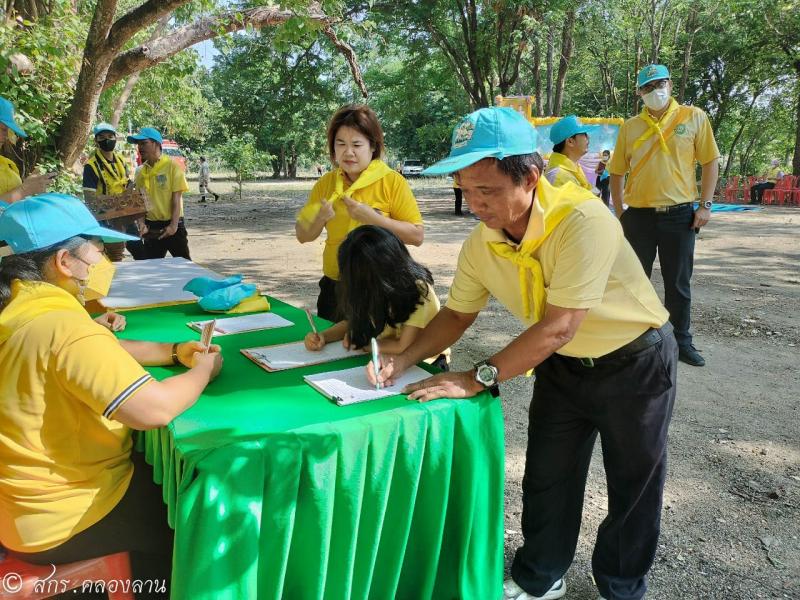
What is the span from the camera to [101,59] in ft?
17.1

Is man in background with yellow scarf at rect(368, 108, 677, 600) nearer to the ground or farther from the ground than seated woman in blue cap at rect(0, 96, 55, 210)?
nearer to the ground

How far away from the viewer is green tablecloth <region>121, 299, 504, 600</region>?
51.8 inches

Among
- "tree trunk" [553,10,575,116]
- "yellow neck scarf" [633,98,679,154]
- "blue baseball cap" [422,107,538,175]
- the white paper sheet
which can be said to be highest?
"tree trunk" [553,10,575,116]

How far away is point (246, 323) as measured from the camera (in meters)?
2.47

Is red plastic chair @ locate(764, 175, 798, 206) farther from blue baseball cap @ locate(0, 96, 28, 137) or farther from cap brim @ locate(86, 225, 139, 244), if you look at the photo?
cap brim @ locate(86, 225, 139, 244)

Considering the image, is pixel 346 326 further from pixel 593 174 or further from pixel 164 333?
pixel 593 174

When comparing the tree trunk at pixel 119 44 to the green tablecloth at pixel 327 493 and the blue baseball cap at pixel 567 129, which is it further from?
the green tablecloth at pixel 327 493

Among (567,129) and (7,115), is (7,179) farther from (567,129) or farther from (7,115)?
(567,129)

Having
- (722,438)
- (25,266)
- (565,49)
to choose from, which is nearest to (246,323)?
(25,266)

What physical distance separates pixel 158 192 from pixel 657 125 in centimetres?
416

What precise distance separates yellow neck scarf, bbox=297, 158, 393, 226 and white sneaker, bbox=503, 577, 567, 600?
67.5 inches

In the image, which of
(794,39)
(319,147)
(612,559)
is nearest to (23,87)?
(612,559)

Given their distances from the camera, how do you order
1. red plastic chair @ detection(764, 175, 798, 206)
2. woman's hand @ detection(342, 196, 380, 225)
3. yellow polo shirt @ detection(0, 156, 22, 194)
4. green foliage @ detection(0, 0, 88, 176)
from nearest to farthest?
woman's hand @ detection(342, 196, 380, 225) < yellow polo shirt @ detection(0, 156, 22, 194) < green foliage @ detection(0, 0, 88, 176) < red plastic chair @ detection(764, 175, 798, 206)

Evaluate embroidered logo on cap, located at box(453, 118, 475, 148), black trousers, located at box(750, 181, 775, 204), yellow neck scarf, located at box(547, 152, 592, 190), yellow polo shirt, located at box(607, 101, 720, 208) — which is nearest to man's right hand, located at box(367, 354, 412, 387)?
embroidered logo on cap, located at box(453, 118, 475, 148)
